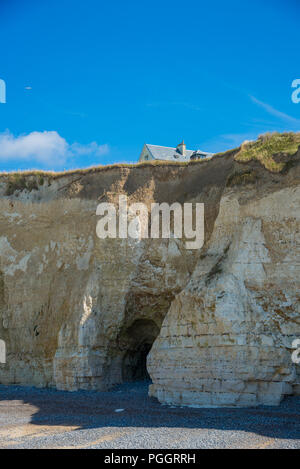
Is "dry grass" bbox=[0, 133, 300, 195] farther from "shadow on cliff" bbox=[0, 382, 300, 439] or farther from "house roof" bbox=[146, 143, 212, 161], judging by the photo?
"house roof" bbox=[146, 143, 212, 161]

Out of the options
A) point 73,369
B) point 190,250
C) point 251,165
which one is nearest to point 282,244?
point 251,165

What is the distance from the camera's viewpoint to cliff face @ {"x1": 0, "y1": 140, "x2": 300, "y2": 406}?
56.8 ft

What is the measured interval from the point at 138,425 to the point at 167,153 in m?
31.1

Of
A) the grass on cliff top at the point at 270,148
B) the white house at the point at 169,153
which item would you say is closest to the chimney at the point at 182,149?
the white house at the point at 169,153

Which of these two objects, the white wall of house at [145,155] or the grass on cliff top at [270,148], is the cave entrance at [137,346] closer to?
the grass on cliff top at [270,148]

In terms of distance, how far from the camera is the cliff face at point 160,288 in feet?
56.8

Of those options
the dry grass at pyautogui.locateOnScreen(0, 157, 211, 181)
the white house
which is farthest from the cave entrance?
the white house

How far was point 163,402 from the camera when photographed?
18.5 meters

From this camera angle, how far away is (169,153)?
143ft

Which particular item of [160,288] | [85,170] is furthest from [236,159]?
[85,170]

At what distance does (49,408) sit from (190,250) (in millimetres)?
8888

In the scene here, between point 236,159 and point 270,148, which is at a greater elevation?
point 270,148

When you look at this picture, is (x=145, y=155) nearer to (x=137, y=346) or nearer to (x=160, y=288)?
(x=137, y=346)

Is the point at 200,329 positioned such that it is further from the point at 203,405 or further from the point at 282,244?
the point at 282,244
